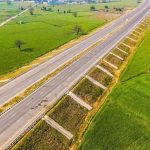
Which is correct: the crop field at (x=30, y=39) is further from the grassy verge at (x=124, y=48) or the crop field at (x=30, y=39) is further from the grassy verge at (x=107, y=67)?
the grassy verge at (x=124, y=48)

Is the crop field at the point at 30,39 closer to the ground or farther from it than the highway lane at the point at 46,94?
closer to the ground

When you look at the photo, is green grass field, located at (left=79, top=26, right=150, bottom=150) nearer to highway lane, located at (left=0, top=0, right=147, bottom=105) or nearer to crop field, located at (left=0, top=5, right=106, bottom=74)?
highway lane, located at (left=0, top=0, right=147, bottom=105)

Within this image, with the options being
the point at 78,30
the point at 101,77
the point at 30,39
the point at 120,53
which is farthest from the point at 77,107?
the point at 78,30

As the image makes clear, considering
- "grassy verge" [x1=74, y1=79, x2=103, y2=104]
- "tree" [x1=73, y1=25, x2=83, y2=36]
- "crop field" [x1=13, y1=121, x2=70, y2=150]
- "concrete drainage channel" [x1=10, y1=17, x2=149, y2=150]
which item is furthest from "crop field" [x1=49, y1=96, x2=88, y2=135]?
"tree" [x1=73, y1=25, x2=83, y2=36]

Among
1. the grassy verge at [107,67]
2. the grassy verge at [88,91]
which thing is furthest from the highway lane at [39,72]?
the grassy verge at [88,91]

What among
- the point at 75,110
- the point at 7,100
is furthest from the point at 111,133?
the point at 7,100

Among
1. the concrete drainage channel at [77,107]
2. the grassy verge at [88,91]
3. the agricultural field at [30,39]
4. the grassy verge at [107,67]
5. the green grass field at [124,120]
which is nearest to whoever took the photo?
the green grass field at [124,120]

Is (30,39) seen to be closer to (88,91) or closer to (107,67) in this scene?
(107,67)
